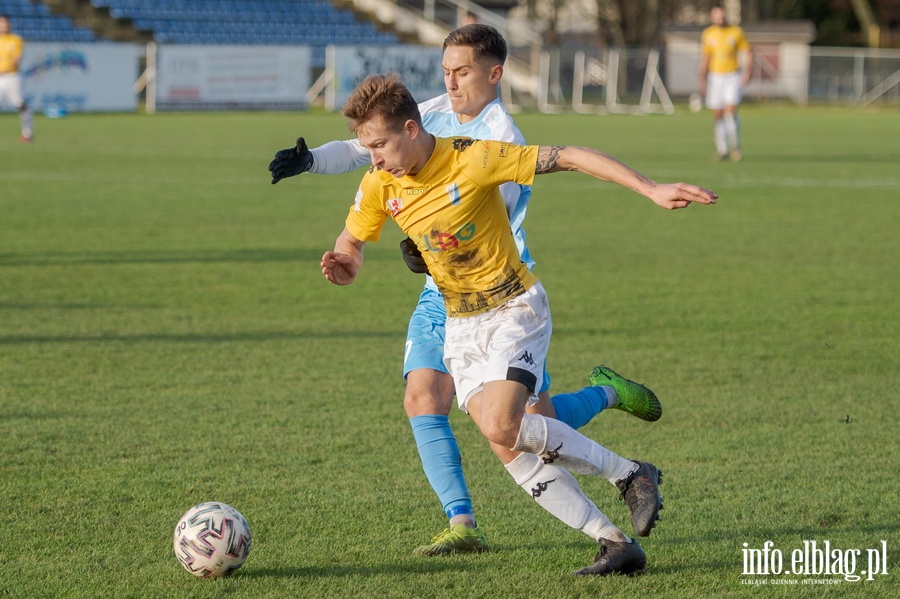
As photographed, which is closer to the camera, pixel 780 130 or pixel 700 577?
pixel 700 577

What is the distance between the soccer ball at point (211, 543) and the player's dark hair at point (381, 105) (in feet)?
4.41

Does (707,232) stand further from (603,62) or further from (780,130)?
(603,62)

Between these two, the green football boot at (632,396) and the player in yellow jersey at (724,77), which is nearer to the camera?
the green football boot at (632,396)

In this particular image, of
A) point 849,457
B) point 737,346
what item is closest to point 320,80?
point 737,346

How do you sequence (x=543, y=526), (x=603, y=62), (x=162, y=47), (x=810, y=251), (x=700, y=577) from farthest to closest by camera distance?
1. (x=603, y=62)
2. (x=162, y=47)
3. (x=810, y=251)
4. (x=543, y=526)
5. (x=700, y=577)

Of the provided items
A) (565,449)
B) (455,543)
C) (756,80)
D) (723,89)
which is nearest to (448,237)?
(565,449)

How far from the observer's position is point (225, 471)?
533 centimetres

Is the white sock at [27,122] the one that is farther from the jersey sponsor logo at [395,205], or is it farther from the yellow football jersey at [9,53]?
the jersey sponsor logo at [395,205]

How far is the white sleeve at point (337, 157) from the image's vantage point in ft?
15.2

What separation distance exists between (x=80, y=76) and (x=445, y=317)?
31.0m

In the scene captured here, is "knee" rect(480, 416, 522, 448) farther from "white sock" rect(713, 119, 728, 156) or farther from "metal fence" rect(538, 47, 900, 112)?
"metal fence" rect(538, 47, 900, 112)

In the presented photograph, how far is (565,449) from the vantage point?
4.12 metres

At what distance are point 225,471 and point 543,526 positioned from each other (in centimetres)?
141

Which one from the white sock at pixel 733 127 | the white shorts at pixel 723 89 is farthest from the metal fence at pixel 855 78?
the white sock at pixel 733 127
